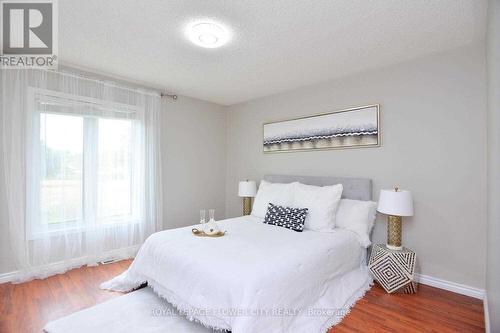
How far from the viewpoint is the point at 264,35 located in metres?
2.29

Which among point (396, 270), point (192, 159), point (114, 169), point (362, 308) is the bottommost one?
point (362, 308)

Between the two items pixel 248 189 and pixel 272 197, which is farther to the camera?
pixel 248 189

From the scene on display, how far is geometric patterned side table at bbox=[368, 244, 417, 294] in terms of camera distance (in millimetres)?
2479

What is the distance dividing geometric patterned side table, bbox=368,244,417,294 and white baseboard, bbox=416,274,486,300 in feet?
0.68

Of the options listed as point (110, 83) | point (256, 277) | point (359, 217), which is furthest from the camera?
point (110, 83)

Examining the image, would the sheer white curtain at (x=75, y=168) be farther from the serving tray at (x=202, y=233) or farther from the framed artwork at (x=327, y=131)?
the framed artwork at (x=327, y=131)

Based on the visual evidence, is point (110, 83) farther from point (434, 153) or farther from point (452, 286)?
point (452, 286)

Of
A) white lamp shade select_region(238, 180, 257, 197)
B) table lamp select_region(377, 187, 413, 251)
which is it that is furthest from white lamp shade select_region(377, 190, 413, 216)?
white lamp shade select_region(238, 180, 257, 197)

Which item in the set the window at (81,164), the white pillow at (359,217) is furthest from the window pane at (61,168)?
the white pillow at (359,217)

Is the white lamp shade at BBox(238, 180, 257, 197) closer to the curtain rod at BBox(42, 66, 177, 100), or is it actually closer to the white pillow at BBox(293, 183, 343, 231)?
the white pillow at BBox(293, 183, 343, 231)

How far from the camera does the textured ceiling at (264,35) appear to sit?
190 cm

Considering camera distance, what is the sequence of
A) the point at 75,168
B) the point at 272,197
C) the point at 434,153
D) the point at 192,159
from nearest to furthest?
the point at 434,153, the point at 75,168, the point at 272,197, the point at 192,159

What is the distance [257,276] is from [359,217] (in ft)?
5.48

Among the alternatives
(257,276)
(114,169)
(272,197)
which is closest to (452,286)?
(272,197)
